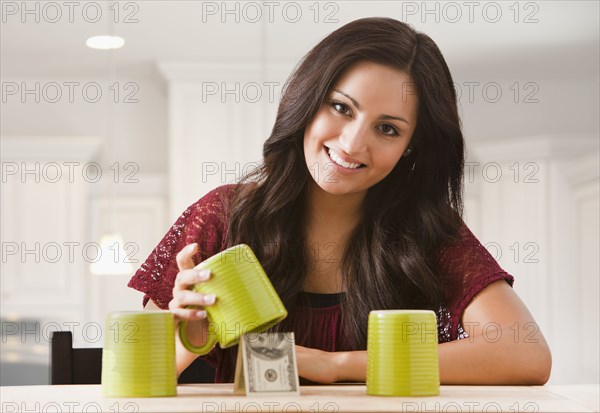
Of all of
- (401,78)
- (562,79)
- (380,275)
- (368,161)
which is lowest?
(380,275)

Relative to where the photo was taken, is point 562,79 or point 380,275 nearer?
point 380,275

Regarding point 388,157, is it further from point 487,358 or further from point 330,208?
point 487,358

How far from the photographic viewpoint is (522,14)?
4.46 metres

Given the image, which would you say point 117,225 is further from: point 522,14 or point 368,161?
point 368,161

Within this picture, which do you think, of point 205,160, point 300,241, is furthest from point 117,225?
point 300,241

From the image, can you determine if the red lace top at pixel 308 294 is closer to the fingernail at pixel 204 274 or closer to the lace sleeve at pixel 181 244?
the lace sleeve at pixel 181 244

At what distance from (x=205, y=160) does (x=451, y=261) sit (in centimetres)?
366

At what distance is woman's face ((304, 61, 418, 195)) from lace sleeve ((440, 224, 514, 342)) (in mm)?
199

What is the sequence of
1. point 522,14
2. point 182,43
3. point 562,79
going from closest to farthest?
point 522,14 < point 182,43 < point 562,79

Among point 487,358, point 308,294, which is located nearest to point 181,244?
point 308,294

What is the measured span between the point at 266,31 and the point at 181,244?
10.5 feet

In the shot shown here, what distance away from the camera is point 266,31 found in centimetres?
465

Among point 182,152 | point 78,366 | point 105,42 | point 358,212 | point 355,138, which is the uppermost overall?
point 105,42

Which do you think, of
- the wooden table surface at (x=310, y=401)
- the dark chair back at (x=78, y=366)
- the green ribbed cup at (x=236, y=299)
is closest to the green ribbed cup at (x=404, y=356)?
the wooden table surface at (x=310, y=401)
